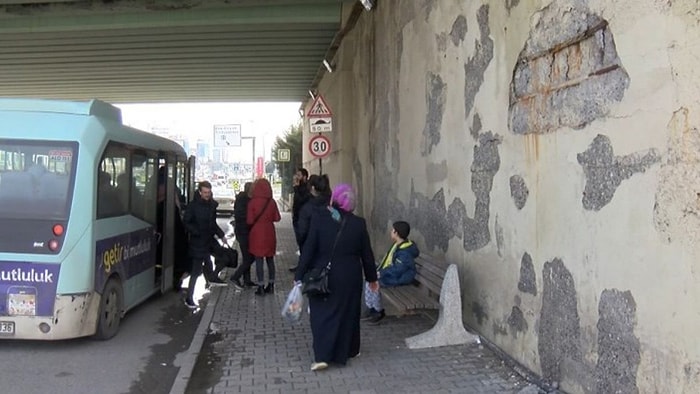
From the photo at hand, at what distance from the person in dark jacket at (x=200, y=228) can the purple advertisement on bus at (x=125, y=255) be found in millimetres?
527

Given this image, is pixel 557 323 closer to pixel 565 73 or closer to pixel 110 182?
pixel 565 73

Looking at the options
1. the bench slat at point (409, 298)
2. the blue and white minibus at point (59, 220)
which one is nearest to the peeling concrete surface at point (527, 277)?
the bench slat at point (409, 298)

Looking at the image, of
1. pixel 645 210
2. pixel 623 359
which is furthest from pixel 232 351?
pixel 645 210

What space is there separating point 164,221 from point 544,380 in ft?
19.7

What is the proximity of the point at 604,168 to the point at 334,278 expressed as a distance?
248 centimetres

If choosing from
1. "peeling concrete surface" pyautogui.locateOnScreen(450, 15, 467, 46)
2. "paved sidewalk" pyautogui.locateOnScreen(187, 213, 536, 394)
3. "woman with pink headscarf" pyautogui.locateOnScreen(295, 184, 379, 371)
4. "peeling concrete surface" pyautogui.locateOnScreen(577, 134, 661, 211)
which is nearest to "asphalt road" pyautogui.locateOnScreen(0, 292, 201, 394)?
"paved sidewalk" pyautogui.locateOnScreen(187, 213, 536, 394)

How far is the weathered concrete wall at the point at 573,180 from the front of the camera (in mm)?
3461

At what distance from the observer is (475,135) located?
6.25 metres

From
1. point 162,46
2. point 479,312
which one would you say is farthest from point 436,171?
point 162,46

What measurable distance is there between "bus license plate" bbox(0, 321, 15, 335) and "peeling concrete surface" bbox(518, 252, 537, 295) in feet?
15.7

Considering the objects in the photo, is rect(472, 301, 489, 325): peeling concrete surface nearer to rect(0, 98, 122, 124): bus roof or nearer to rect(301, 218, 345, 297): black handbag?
rect(301, 218, 345, 297): black handbag

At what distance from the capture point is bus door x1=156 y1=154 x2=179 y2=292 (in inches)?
360

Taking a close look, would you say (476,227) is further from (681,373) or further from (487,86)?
(681,373)

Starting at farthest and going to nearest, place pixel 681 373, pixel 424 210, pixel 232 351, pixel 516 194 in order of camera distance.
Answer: pixel 424 210 → pixel 232 351 → pixel 516 194 → pixel 681 373
